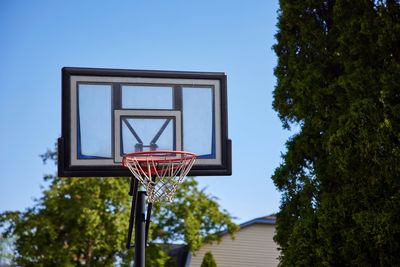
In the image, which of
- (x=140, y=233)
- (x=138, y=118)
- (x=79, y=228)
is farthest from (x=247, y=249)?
(x=138, y=118)

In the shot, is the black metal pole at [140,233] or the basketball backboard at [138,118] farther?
the basketball backboard at [138,118]

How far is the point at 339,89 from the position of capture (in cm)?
888

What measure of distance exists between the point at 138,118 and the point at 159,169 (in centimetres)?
72

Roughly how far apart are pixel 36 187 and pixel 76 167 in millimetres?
11702

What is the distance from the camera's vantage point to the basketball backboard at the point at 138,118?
6.20 meters

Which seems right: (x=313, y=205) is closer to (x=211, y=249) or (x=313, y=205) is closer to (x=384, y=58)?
(x=384, y=58)

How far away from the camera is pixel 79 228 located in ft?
53.8

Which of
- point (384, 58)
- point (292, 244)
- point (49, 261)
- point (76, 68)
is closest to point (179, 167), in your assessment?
point (76, 68)

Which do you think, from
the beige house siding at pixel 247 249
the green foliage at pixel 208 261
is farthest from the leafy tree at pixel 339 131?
the beige house siding at pixel 247 249

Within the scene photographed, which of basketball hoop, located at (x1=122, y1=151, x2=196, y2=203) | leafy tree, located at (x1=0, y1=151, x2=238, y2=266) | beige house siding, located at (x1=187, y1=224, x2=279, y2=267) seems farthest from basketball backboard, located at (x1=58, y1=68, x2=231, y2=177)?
beige house siding, located at (x1=187, y1=224, x2=279, y2=267)

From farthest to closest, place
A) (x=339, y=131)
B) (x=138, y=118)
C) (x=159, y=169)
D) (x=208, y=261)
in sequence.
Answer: (x=208, y=261) < (x=339, y=131) < (x=138, y=118) < (x=159, y=169)

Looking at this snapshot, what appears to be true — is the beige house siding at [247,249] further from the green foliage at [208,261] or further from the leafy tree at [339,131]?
the leafy tree at [339,131]

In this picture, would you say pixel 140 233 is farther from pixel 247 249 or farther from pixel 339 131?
pixel 247 249

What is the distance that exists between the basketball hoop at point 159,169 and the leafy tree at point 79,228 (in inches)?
405
